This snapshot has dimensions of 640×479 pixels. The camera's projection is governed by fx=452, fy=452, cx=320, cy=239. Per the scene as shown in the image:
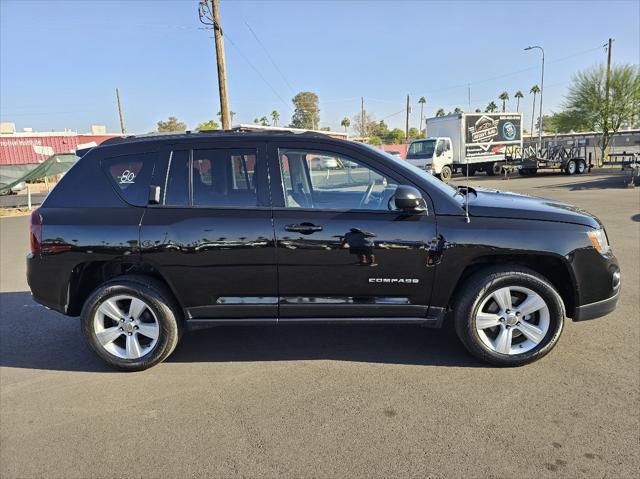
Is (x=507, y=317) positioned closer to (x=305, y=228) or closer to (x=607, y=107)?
(x=305, y=228)

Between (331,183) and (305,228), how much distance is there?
2.09 ft

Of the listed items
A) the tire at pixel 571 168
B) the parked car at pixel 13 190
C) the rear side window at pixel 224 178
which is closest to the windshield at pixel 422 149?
the tire at pixel 571 168

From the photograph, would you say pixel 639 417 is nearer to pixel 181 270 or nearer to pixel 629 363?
pixel 629 363

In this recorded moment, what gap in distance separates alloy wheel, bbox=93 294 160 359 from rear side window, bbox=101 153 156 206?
790 millimetres

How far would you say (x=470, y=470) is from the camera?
2.43 m

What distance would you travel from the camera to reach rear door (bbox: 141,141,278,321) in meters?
Answer: 3.42

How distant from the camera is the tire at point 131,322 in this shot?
3.55 m

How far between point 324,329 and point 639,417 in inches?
99.6

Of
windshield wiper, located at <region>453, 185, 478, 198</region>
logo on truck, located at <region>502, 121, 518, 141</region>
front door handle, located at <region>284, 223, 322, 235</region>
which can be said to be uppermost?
logo on truck, located at <region>502, 121, 518, 141</region>

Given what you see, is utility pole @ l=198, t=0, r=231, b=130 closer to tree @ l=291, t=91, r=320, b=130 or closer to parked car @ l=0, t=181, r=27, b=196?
parked car @ l=0, t=181, r=27, b=196

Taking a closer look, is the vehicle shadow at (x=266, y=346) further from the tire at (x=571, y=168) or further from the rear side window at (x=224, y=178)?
the tire at (x=571, y=168)

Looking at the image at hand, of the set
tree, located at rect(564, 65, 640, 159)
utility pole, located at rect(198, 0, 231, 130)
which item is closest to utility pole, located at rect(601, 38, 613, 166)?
tree, located at rect(564, 65, 640, 159)

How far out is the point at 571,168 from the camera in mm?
25188

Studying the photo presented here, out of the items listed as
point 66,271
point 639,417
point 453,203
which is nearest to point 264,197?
point 453,203
